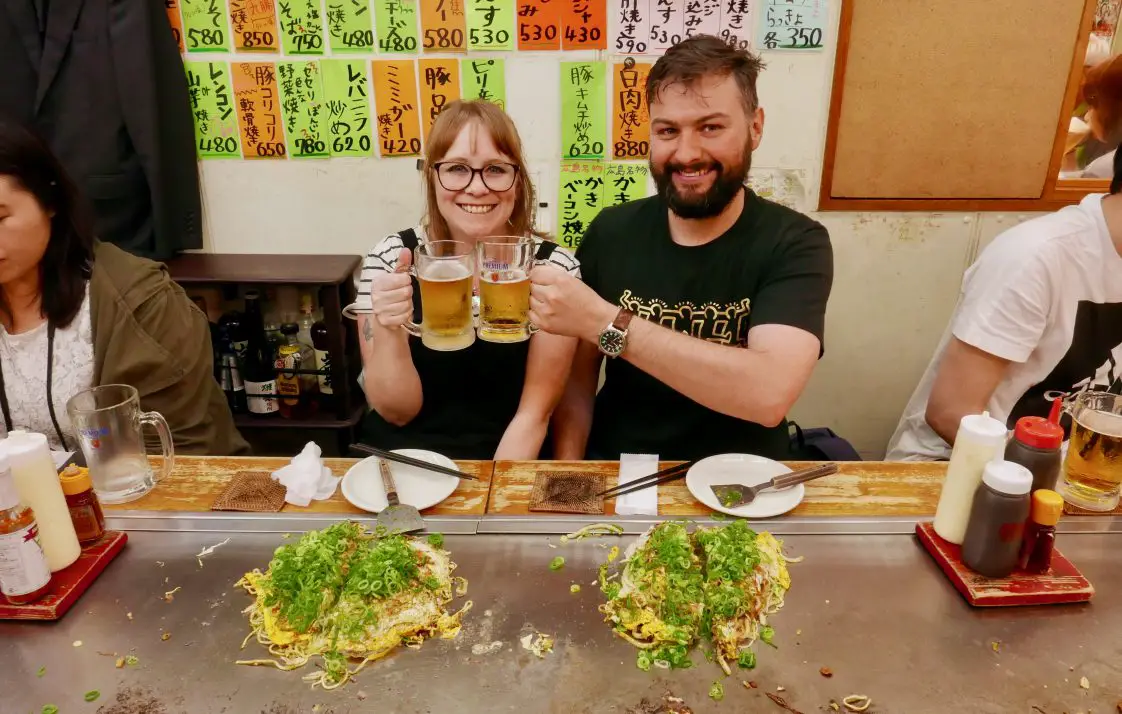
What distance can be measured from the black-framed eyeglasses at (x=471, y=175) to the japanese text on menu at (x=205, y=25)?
1.52 metres

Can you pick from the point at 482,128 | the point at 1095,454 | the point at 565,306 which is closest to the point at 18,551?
the point at 565,306

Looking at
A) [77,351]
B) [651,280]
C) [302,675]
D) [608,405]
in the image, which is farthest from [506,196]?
[302,675]

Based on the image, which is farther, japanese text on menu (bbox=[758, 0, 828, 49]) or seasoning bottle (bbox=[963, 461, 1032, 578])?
japanese text on menu (bbox=[758, 0, 828, 49])

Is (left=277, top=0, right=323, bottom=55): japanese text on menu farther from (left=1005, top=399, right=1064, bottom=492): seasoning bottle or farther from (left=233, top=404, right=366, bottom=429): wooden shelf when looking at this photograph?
(left=1005, top=399, right=1064, bottom=492): seasoning bottle

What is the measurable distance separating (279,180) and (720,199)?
6.69 ft

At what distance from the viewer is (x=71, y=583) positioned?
3.99 feet

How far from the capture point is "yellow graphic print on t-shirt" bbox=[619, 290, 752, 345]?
198cm

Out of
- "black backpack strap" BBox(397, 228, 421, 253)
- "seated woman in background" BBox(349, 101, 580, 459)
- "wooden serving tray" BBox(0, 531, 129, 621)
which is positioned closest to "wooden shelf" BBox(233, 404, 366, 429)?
"seated woman in background" BBox(349, 101, 580, 459)

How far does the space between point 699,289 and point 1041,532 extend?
1.01 meters

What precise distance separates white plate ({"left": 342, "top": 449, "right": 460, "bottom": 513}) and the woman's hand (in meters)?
0.30

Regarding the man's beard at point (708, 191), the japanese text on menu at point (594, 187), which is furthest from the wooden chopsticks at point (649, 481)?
the japanese text on menu at point (594, 187)

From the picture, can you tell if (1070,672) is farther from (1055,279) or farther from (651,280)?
(651,280)

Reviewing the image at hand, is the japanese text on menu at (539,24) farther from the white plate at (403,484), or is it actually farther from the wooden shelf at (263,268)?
the white plate at (403,484)

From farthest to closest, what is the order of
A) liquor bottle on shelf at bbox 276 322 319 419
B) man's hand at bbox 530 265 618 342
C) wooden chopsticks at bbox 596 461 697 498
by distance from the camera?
1. liquor bottle on shelf at bbox 276 322 319 419
2. man's hand at bbox 530 265 618 342
3. wooden chopsticks at bbox 596 461 697 498
